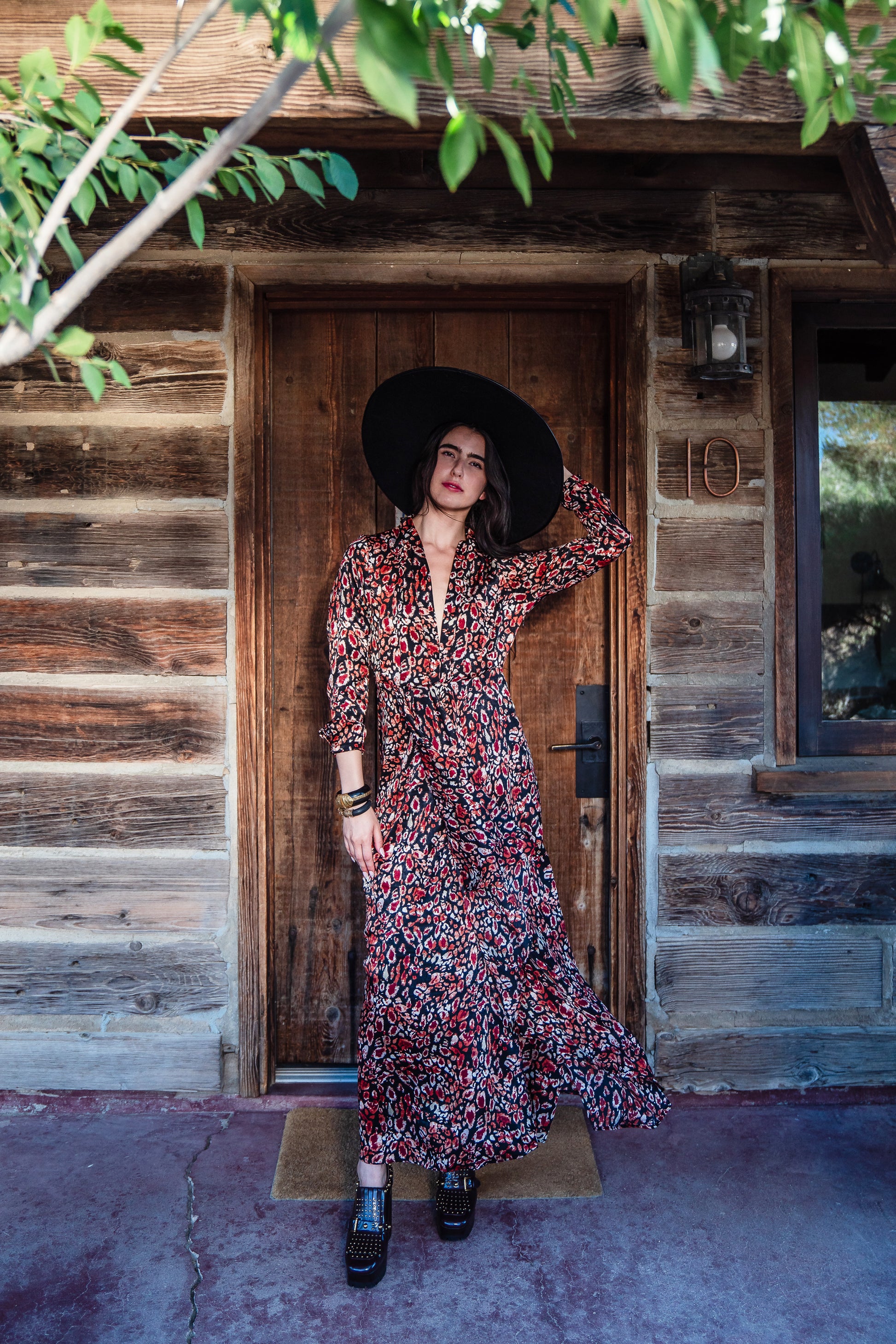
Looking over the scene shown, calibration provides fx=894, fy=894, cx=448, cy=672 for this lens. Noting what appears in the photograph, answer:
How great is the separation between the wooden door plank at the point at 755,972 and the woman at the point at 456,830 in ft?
1.55

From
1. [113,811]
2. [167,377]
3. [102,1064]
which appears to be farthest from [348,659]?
[102,1064]

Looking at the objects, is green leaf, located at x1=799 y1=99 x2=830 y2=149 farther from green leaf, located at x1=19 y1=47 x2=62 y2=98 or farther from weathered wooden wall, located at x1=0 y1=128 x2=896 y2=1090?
weathered wooden wall, located at x1=0 y1=128 x2=896 y2=1090

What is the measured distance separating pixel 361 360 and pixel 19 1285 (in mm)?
2589

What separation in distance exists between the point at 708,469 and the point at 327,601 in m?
1.25

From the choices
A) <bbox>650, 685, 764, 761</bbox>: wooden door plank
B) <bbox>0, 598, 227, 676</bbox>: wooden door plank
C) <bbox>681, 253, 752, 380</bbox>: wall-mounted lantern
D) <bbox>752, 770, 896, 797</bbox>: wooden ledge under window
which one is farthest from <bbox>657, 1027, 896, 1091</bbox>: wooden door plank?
<bbox>681, 253, 752, 380</bbox>: wall-mounted lantern

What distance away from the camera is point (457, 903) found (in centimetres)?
224

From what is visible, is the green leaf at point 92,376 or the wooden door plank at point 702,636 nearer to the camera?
the green leaf at point 92,376

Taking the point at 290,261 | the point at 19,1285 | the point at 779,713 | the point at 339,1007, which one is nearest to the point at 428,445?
the point at 290,261

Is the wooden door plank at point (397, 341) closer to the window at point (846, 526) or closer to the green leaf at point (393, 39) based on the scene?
the window at point (846, 526)

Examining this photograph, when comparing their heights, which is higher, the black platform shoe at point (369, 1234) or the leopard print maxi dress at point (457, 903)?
the leopard print maxi dress at point (457, 903)

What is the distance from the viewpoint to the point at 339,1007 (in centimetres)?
289

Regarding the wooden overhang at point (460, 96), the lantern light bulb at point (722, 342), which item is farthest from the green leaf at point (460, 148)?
the lantern light bulb at point (722, 342)

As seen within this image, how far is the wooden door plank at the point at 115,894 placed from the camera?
2.75 m

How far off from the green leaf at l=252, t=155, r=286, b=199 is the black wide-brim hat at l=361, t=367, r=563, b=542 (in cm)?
78
